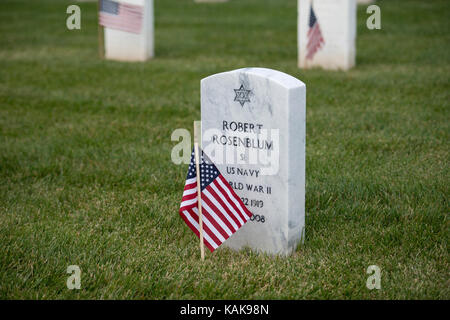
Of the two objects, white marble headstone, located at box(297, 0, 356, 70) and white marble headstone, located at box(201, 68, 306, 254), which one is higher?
white marble headstone, located at box(297, 0, 356, 70)

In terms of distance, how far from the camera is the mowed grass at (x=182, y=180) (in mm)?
3785

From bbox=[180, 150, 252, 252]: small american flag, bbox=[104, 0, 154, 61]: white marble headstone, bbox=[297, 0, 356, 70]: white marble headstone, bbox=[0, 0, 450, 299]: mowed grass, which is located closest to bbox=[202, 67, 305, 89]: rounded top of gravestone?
bbox=[180, 150, 252, 252]: small american flag

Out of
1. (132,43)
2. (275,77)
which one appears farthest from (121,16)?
(275,77)

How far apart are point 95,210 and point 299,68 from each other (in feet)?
20.6

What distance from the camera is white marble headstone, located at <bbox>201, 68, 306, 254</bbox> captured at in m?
3.95

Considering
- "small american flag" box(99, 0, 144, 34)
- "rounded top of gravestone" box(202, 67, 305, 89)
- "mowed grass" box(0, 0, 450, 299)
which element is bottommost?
"mowed grass" box(0, 0, 450, 299)

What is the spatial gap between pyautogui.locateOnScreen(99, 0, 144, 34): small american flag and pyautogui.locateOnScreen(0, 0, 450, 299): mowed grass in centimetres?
76

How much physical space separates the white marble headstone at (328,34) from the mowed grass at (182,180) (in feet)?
1.18

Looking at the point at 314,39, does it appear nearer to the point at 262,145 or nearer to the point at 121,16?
the point at 121,16

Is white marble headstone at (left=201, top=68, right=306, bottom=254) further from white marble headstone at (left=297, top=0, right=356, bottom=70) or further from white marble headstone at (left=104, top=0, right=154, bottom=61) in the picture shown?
white marble headstone at (left=104, top=0, right=154, bottom=61)

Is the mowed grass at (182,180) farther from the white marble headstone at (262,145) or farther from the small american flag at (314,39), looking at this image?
the small american flag at (314,39)

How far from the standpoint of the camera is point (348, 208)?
4801mm

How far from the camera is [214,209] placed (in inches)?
159
